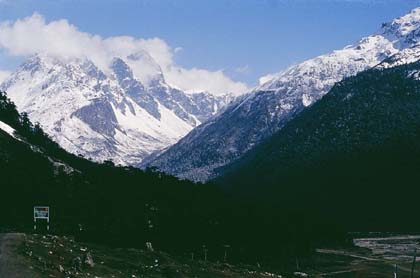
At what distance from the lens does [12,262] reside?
195ft

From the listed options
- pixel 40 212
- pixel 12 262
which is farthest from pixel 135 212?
pixel 12 262

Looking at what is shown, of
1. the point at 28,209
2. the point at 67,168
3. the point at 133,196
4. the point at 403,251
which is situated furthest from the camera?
the point at 403,251

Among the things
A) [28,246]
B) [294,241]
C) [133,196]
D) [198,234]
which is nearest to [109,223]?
[198,234]

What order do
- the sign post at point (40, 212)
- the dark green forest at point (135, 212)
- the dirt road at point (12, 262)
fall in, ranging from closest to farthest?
the dirt road at point (12, 262) → the sign post at point (40, 212) → the dark green forest at point (135, 212)

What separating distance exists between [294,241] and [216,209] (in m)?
30.1

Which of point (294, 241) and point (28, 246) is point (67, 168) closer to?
point (294, 241)

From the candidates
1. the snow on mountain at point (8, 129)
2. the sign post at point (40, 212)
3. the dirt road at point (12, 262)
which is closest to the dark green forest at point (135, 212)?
the snow on mountain at point (8, 129)

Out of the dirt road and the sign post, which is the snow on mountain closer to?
the sign post

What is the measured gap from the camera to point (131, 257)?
264ft

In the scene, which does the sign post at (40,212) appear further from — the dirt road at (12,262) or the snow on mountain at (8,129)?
the snow on mountain at (8,129)

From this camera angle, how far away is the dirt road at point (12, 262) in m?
55.2

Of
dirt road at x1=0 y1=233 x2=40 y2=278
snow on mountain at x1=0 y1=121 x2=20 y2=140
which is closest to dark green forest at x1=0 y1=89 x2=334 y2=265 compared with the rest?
snow on mountain at x1=0 y1=121 x2=20 y2=140

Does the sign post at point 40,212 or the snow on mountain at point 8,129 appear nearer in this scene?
the sign post at point 40,212

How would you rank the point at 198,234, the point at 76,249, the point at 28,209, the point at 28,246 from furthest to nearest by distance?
the point at 198,234 < the point at 28,209 < the point at 76,249 < the point at 28,246
